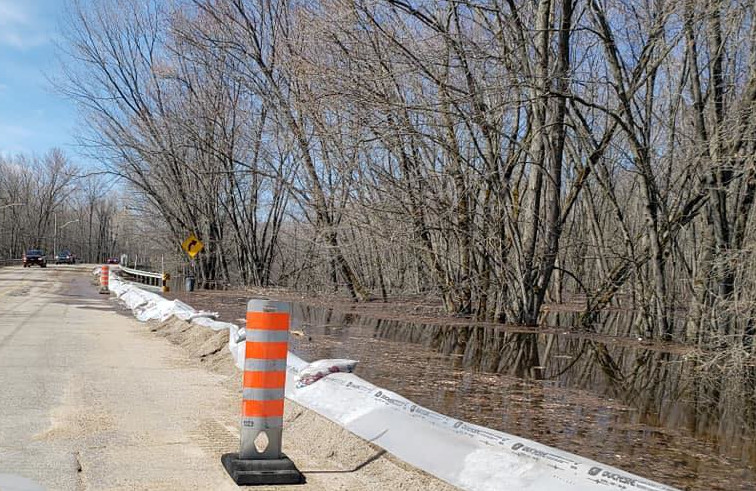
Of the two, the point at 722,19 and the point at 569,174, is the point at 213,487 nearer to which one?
the point at 722,19

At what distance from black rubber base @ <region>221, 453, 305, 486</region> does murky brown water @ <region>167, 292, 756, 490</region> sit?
2450mm

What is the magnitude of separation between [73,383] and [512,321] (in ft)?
38.9

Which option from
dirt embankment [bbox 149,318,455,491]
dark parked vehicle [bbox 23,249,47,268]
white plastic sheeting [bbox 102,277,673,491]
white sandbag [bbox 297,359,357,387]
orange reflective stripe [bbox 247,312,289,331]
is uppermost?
dark parked vehicle [bbox 23,249,47,268]

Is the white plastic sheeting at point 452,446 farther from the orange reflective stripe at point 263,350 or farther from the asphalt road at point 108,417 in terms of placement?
the orange reflective stripe at point 263,350

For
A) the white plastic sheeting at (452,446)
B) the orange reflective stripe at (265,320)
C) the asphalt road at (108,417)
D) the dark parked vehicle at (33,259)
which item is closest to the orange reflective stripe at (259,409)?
the asphalt road at (108,417)

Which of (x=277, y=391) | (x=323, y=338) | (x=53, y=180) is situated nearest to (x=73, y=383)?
(x=277, y=391)

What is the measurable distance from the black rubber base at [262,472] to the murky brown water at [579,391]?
8.04 feet

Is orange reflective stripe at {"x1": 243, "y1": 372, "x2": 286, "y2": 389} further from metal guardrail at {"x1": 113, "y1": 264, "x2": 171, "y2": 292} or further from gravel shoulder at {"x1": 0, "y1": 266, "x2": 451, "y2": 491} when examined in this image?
metal guardrail at {"x1": 113, "y1": 264, "x2": 171, "y2": 292}

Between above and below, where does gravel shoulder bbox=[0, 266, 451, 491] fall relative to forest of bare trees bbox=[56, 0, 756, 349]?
below

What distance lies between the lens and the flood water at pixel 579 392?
6266 millimetres

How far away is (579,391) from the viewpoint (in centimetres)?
943

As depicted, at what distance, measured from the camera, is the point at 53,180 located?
111000mm

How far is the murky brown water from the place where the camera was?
627cm

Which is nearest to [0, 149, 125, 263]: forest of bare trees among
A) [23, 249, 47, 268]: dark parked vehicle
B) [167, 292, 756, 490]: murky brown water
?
[23, 249, 47, 268]: dark parked vehicle
